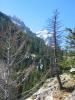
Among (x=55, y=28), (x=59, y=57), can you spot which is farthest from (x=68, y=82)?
(x=55, y=28)

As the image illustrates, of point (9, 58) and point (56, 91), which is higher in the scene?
point (9, 58)

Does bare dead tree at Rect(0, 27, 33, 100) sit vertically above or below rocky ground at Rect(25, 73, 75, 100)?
above

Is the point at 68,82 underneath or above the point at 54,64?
underneath

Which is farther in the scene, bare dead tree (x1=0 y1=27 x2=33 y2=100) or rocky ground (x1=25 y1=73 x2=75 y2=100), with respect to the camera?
rocky ground (x1=25 y1=73 x2=75 y2=100)

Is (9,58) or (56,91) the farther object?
(56,91)

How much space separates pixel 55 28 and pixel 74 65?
8.39 m

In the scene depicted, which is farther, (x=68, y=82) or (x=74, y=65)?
(x=68, y=82)

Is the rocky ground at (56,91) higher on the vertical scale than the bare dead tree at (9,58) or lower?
lower

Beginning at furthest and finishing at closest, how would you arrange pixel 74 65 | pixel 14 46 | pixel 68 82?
pixel 68 82 → pixel 74 65 → pixel 14 46

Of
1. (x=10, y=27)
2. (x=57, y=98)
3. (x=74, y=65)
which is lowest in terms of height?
(x=57, y=98)

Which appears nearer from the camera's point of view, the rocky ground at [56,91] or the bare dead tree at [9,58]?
the bare dead tree at [9,58]

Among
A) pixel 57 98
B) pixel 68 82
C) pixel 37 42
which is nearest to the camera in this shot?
pixel 57 98

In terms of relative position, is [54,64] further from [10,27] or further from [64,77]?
[10,27]

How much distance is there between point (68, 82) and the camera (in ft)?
130
